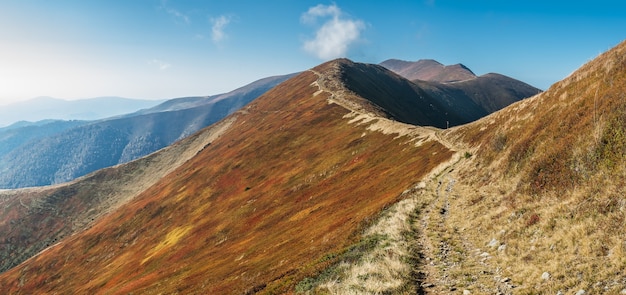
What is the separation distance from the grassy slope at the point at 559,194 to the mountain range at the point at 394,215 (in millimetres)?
94

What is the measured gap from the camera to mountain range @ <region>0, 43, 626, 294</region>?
15805mm

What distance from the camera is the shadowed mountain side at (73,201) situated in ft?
477

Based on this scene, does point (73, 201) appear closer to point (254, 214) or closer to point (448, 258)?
point (254, 214)

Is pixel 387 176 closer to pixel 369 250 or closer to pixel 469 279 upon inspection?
pixel 369 250

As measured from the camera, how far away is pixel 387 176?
48.2 m

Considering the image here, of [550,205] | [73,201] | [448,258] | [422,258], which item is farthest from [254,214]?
[73,201]

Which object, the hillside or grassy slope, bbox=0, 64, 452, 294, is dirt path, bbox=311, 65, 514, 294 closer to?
the hillside

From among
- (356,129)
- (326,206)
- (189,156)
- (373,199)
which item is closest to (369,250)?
(373,199)

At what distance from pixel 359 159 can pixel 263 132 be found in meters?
69.6

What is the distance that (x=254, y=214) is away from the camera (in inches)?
2504

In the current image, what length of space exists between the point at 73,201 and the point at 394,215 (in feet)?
605

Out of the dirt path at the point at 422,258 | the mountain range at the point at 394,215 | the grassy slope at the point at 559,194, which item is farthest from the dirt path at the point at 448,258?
the grassy slope at the point at 559,194

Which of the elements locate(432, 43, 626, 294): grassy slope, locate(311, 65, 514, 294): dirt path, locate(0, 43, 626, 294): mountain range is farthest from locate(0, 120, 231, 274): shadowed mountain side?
locate(432, 43, 626, 294): grassy slope

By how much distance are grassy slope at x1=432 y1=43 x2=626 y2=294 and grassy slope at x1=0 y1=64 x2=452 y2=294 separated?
9493 mm
